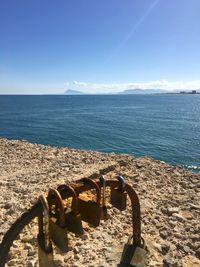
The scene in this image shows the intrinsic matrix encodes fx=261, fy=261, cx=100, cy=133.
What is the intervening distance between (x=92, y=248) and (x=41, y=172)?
30.7 feet

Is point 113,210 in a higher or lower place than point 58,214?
lower

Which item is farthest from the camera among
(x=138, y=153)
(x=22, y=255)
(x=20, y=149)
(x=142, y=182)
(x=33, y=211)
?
(x=138, y=153)

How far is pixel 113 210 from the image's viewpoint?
32.4 ft

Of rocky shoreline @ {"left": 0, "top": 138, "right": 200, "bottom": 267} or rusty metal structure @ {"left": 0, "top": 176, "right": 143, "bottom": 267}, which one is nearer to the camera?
rusty metal structure @ {"left": 0, "top": 176, "right": 143, "bottom": 267}

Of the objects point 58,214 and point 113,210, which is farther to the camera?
point 113,210

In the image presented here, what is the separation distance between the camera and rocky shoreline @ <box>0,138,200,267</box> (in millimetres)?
6914

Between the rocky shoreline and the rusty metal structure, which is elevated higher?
the rusty metal structure

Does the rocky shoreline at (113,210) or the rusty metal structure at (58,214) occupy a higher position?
the rusty metal structure at (58,214)

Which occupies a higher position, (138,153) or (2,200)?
(2,200)

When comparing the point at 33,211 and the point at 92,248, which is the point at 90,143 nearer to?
the point at 92,248

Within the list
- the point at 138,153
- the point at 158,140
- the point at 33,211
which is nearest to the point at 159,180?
the point at 33,211

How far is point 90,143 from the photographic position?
1566 inches

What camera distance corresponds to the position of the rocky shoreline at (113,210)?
22.7 feet

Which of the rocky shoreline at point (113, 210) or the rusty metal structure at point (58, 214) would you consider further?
the rocky shoreline at point (113, 210)
